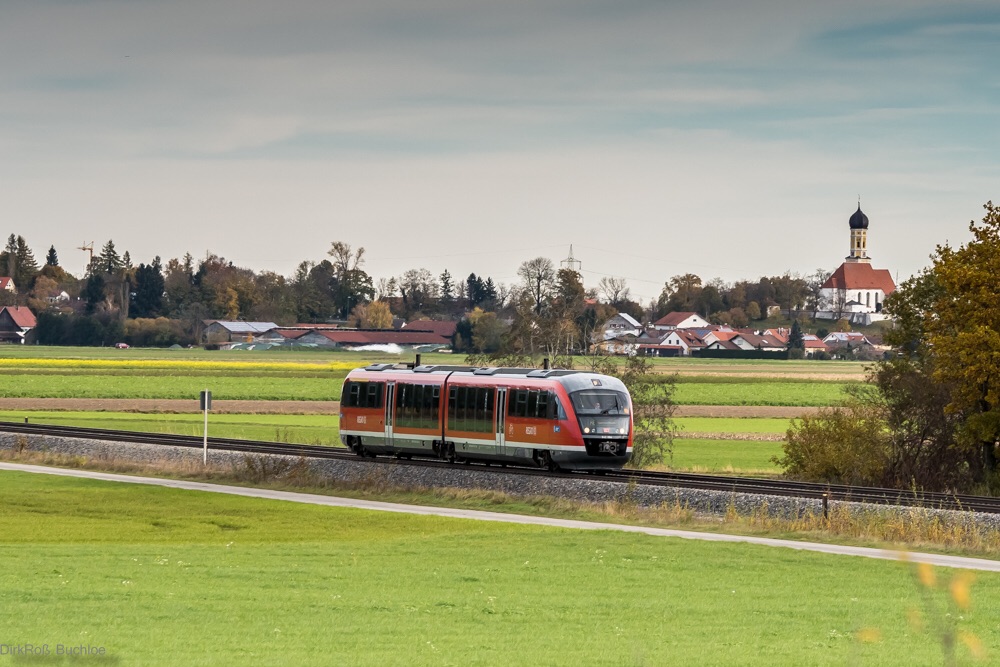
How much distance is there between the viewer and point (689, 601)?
1977 centimetres

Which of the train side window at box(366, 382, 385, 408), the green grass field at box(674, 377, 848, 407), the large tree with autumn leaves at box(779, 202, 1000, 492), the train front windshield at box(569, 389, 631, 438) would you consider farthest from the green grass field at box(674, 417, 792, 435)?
the train front windshield at box(569, 389, 631, 438)

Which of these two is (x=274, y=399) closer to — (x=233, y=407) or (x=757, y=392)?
(x=233, y=407)

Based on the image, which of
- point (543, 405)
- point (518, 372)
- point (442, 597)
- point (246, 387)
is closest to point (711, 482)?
point (543, 405)

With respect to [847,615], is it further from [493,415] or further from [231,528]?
[493,415]

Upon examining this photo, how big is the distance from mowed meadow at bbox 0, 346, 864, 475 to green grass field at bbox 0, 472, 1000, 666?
21.2 meters

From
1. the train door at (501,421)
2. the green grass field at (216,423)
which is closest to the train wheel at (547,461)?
the train door at (501,421)

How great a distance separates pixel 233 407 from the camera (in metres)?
79.1

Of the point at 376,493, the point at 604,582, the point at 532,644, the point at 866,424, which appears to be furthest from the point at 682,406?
the point at 532,644

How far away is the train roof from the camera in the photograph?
120ft

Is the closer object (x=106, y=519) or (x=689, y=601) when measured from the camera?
(x=689, y=601)

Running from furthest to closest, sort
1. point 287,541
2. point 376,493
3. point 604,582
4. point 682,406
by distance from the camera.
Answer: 1. point 682,406
2. point 376,493
3. point 287,541
4. point 604,582

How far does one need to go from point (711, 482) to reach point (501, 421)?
18.7ft

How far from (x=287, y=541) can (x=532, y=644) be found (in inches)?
480

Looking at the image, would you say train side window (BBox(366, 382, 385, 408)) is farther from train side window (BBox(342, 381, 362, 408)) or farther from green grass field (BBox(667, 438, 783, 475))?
green grass field (BBox(667, 438, 783, 475))
